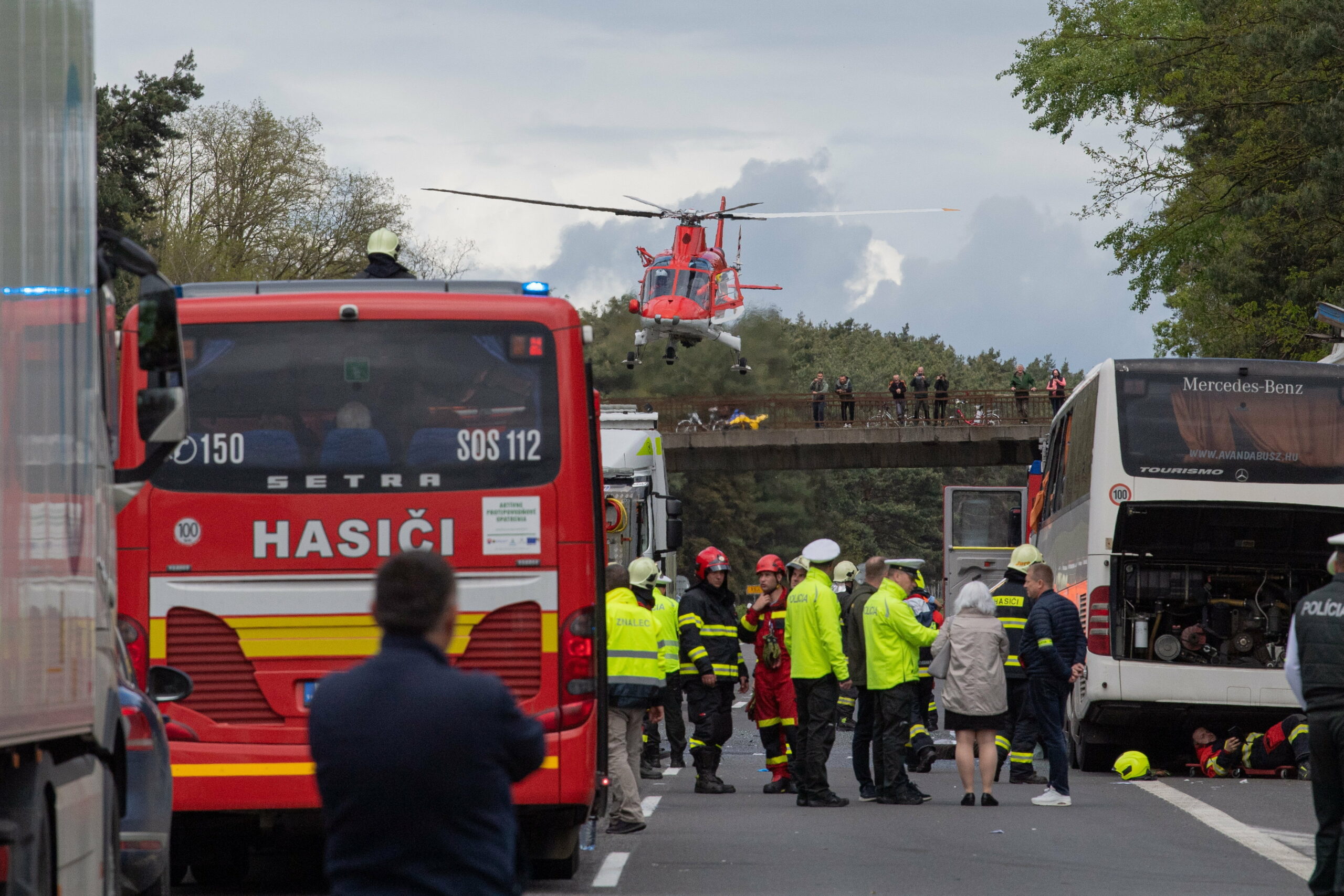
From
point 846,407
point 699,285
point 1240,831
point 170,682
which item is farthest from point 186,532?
point 846,407

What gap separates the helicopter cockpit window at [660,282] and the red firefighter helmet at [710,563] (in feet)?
113

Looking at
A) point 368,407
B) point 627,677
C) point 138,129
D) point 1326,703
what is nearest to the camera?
point 1326,703

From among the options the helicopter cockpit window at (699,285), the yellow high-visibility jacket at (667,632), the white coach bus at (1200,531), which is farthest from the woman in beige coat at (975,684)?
the helicopter cockpit window at (699,285)

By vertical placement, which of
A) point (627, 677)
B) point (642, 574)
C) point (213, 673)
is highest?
point (642, 574)

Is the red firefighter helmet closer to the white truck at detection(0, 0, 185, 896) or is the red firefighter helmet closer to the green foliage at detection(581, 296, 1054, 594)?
the white truck at detection(0, 0, 185, 896)

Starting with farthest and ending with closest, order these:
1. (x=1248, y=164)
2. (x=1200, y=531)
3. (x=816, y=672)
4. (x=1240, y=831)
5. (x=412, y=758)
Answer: (x=1248, y=164) < (x=1200, y=531) < (x=816, y=672) < (x=1240, y=831) < (x=412, y=758)

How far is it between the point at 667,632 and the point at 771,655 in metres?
1.41

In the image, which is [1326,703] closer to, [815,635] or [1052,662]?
[815,635]

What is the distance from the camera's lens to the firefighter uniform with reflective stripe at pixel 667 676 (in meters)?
15.9

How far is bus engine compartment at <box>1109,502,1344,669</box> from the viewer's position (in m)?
18.2

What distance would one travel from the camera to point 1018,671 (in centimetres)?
1697

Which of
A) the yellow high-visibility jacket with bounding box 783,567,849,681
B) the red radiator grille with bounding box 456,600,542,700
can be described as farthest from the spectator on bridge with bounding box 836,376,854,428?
the red radiator grille with bounding box 456,600,542,700

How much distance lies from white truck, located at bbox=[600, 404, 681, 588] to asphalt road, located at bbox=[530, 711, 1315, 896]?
21.3 ft

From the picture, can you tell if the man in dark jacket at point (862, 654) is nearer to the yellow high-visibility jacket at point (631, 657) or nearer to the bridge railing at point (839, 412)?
the yellow high-visibility jacket at point (631, 657)
